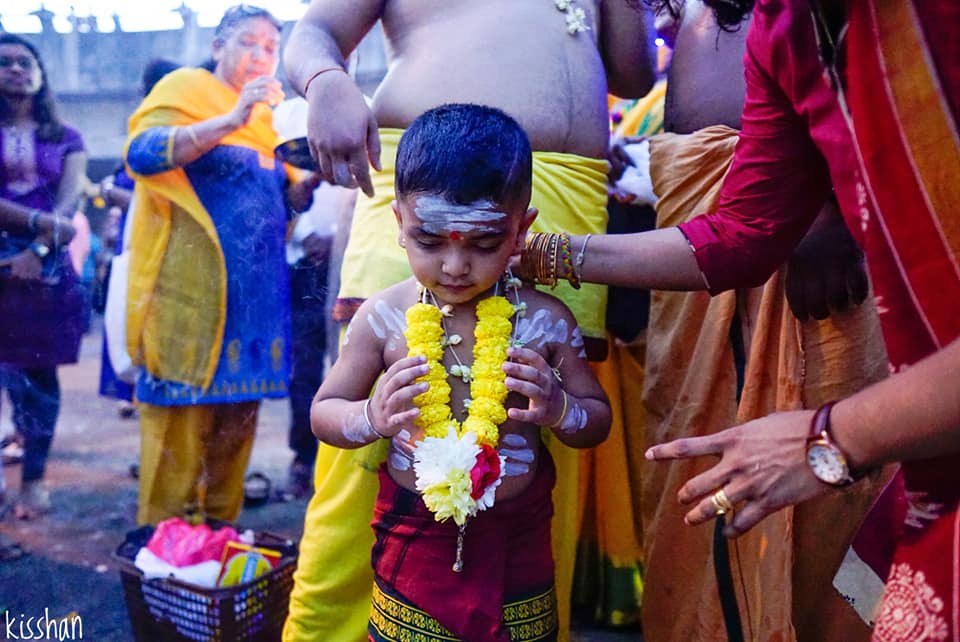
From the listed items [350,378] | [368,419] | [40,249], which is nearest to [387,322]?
[350,378]

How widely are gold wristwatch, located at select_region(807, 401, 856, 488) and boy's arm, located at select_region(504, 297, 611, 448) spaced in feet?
1.87

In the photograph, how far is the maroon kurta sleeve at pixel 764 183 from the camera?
1396mm

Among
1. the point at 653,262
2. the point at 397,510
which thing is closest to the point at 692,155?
the point at 653,262

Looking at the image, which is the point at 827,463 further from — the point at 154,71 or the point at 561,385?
the point at 154,71

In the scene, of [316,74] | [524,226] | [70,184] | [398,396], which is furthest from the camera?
[70,184]

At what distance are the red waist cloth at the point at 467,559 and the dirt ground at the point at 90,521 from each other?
46.6 inches

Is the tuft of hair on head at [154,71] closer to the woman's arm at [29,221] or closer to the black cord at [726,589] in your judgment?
the woman's arm at [29,221]

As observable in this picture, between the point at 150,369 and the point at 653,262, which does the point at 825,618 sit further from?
the point at 150,369

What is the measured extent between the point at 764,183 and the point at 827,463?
0.66 m

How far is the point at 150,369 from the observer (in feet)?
10.2

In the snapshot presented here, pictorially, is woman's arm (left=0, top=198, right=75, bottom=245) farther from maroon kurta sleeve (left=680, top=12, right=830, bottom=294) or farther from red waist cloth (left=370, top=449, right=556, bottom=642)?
maroon kurta sleeve (left=680, top=12, right=830, bottom=294)

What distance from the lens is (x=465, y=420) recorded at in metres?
1.71

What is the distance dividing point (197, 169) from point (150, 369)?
0.81 metres

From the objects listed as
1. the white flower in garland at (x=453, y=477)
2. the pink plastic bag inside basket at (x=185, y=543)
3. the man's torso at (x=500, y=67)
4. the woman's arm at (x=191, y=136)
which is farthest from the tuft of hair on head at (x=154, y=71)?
the white flower in garland at (x=453, y=477)
